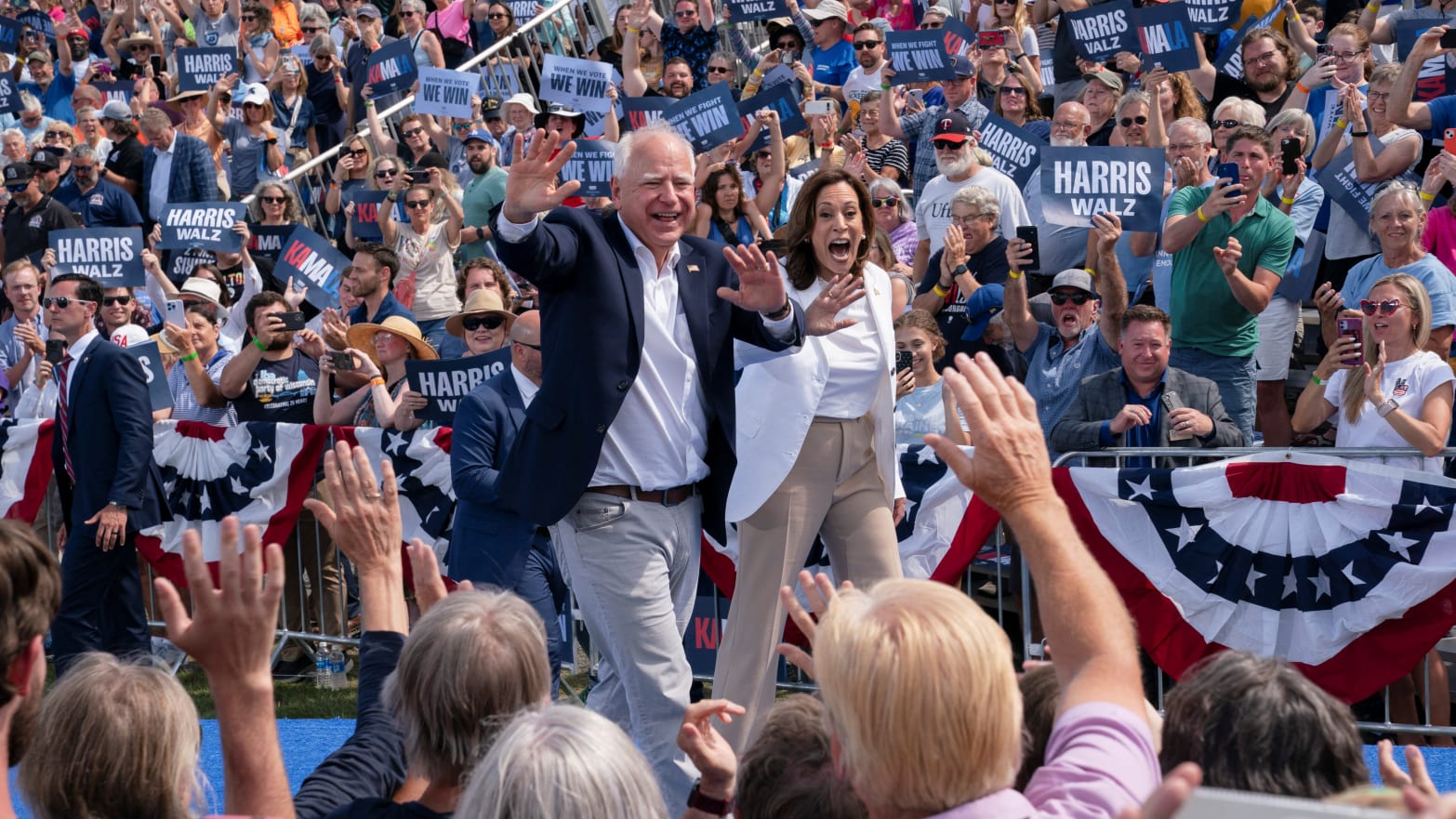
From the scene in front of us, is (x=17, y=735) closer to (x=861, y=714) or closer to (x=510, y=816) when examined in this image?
(x=510, y=816)

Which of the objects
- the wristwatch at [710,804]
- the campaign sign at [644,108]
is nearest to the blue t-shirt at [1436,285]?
the wristwatch at [710,804]

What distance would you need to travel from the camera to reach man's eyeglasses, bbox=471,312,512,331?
27.7 feet

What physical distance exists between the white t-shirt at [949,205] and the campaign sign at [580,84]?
345 cm

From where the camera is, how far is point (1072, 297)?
7781mm

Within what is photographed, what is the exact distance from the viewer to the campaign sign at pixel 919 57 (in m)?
11.2

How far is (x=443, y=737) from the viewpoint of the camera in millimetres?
2840

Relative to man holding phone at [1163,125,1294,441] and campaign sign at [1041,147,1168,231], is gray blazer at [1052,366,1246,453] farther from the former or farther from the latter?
campaign sign at [1041,147,1168,231]

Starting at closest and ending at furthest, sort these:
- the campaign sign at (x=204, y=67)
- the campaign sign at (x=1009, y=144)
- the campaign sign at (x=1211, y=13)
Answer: the campaign sign at (x=1009, y=144) → the campaign sign at (x=1211, y=13) → the campaign sign at (x=204, y=67)

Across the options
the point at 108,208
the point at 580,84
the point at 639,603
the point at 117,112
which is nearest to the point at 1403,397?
the point at 639,603

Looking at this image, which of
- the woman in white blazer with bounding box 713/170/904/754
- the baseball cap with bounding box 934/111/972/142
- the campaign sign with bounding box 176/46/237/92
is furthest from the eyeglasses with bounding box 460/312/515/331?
the campaign sign with bounding box 176/46/237/92

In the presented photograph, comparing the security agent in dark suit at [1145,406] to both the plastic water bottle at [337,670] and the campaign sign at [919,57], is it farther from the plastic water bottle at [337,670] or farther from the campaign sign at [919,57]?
the campaign sign at [919,57]

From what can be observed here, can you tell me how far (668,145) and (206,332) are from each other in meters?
5.91

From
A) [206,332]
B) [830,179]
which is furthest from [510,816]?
[206,332]

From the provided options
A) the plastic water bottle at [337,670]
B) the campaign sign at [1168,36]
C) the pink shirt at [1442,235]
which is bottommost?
the plastic water bottle at [337,670]
